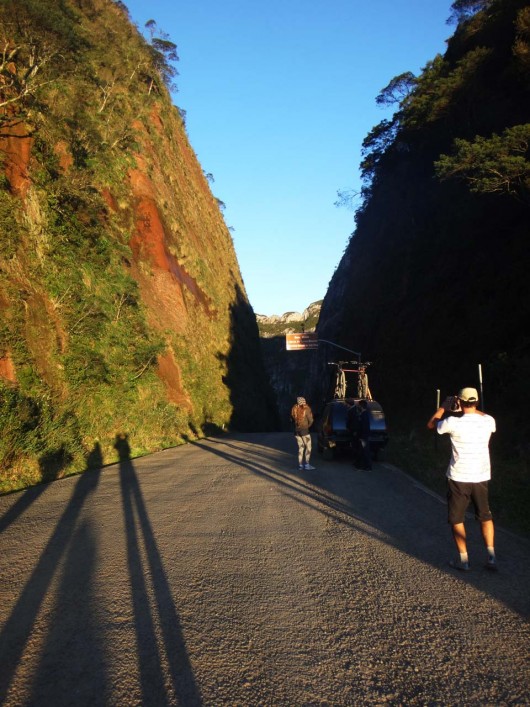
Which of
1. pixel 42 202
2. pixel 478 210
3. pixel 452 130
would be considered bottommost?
pixel 42 202

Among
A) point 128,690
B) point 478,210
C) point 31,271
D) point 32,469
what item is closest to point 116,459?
point 32,469

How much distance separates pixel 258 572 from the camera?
4.90 metres

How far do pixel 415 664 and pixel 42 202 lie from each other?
16743mm

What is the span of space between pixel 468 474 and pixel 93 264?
55.7ft

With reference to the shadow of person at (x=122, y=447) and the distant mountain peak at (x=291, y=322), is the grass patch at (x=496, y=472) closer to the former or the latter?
the shadow of person at (x=122, y=447)

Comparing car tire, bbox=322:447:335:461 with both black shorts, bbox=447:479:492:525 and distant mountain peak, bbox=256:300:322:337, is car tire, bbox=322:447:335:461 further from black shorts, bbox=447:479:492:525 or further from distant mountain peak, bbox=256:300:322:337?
distant mountain peak, bbox=256:300:322:337

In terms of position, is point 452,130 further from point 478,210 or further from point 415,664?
point 415,664

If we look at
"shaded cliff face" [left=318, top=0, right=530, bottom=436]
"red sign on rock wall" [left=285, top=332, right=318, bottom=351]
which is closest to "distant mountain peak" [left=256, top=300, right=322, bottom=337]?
"red sign on rock wall" [left=285, top=332, right=318, bottom=351]

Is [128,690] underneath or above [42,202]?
underneath

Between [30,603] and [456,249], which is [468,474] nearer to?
[30,603]

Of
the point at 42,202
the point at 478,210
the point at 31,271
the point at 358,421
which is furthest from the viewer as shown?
the point at 478,210

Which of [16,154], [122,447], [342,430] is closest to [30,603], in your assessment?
[342,430]

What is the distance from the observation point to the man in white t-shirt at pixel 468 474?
4941mm

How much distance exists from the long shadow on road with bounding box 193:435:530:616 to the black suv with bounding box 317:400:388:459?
0.67 m
